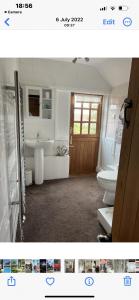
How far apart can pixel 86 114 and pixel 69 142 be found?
0.63 meters

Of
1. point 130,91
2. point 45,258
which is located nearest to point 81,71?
point 130,91

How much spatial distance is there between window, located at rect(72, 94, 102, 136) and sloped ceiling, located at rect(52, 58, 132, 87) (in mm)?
410

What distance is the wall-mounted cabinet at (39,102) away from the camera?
2557 mm

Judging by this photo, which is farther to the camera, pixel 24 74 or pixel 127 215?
pixel 24 74

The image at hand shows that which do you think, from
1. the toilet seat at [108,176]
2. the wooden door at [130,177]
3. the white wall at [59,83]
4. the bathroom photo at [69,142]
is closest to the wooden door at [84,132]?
the bathroom photo at [69,142]

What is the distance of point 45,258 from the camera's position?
0.44m

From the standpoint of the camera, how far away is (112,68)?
2.43m
